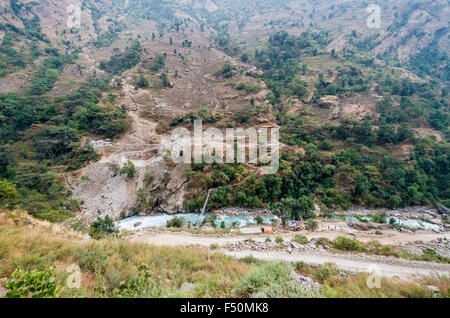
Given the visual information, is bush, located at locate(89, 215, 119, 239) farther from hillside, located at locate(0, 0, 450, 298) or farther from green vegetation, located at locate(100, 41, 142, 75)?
green vegetation, located at locate(100, 41, 142, 75)

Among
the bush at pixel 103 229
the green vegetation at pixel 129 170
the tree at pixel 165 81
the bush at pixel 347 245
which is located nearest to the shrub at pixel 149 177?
the green vegetation at pixel 129 170

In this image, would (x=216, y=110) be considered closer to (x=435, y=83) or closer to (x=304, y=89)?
(x=304, y=89)

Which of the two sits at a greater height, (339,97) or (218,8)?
(218,8)

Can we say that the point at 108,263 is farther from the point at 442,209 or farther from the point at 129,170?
the point at 442,209

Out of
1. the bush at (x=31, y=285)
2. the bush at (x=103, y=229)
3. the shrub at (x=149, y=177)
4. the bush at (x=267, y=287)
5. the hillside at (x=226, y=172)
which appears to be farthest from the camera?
the shrub at (x=149, y=177)

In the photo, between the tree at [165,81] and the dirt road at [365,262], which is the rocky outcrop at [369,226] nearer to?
the dirt road at [365,262]

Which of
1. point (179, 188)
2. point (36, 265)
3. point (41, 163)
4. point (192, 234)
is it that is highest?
point (41, 163)

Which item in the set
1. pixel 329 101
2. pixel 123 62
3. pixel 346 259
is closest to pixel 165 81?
pixel 123 62

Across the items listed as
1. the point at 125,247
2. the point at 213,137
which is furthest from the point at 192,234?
the point at 213,137
